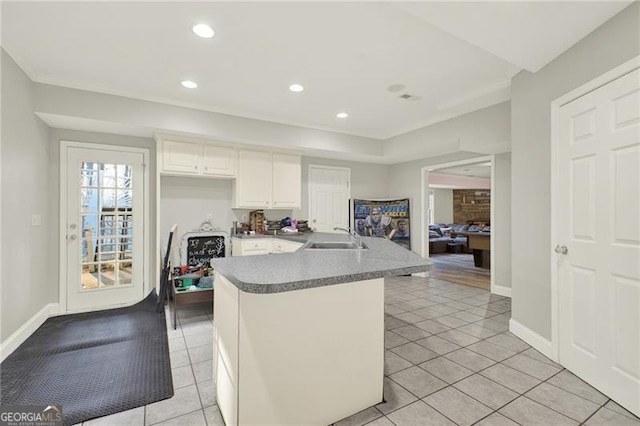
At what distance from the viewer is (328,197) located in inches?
225

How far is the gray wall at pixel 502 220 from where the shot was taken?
4.38 meters

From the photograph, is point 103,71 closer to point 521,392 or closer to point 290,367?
point 290,367

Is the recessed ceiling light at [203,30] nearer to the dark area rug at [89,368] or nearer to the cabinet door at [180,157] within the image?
the cabinet door at [180,157]

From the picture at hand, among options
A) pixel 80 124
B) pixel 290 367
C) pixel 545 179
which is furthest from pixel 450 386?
pixel 80 124

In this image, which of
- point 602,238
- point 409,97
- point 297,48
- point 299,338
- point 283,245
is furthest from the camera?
point 283,245

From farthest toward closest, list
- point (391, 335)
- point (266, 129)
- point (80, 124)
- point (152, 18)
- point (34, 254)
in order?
point (266, 129) < point (80, 124) < point (34, 254) < point (391, 335) < point (152, 18)

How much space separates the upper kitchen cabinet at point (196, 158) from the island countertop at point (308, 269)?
8.53 ft

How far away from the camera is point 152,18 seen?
7.14 feet

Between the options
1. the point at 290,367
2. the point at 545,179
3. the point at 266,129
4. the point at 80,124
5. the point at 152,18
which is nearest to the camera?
the point at 290,367

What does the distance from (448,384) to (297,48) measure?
9.40 feet

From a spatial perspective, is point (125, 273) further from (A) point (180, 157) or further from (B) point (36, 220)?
(A) point (180, 157)

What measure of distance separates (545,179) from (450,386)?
1852 mm

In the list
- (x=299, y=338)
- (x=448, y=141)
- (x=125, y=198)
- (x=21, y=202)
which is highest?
(x=448, y=141)

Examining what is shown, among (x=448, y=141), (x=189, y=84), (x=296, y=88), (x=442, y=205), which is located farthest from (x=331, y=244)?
(x=442, y=205)
